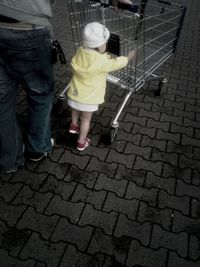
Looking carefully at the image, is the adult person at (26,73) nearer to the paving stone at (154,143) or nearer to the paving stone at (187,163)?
the paving stone at (154,143)

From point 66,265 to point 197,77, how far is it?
140 inches

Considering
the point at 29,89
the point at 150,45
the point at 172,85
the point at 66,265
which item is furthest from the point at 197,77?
the point at 66,265

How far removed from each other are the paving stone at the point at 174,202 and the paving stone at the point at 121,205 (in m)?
0.24

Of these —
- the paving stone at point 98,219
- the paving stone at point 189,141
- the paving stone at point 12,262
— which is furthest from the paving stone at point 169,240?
the paving stone at point 189,141

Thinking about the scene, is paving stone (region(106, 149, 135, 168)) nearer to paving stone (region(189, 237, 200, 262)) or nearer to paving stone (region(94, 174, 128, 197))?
paving stone (region(94, 174, 128, 197))

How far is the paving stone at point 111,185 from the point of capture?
2.82m

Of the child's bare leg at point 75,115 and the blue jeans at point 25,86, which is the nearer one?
the blue jeans at point 25,86

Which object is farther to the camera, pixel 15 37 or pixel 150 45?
pixel 150 45

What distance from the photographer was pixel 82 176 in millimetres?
2943

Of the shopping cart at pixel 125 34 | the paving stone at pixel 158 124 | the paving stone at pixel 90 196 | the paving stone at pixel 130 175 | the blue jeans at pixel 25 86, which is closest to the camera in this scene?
the blue jeans at pixel 25 86

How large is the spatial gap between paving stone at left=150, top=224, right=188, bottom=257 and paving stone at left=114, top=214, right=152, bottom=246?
0.18ft

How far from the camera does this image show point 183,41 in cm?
584

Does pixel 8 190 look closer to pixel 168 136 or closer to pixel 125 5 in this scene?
pixel 168 136

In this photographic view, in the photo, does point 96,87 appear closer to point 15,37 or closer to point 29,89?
point 29,89
